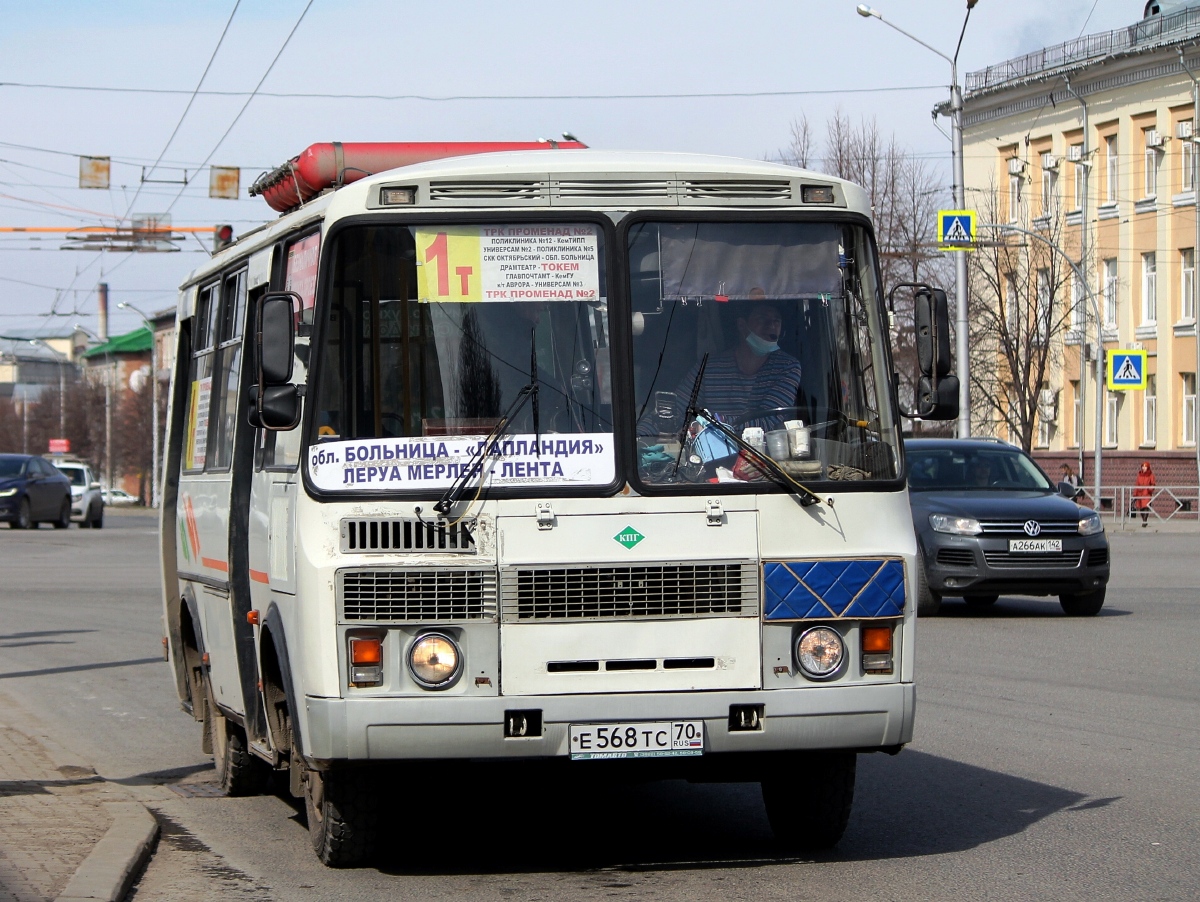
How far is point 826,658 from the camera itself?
6.70 meters

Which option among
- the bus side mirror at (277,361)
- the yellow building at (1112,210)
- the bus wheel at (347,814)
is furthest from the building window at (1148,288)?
the bus side mirror at (277,361)

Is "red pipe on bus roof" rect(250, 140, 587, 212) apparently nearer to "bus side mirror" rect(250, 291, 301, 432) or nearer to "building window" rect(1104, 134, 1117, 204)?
"bus side mirror" rect(250, 291, 301, 432)

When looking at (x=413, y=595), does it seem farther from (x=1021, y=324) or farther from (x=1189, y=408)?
(x=1021, y=324)

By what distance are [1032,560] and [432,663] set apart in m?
12.1

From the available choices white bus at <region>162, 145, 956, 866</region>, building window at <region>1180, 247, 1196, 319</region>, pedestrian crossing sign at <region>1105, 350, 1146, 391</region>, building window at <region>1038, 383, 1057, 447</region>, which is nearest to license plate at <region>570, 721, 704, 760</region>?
white bus at <region>162, 145, 956, 866</region>

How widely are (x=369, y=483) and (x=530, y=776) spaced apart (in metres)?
1.23

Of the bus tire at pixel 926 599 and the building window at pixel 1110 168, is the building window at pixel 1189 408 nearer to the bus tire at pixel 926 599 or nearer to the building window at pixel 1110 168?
the building window at pixel 1110 168

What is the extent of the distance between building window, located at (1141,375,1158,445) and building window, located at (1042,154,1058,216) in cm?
688

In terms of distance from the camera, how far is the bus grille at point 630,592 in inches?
258

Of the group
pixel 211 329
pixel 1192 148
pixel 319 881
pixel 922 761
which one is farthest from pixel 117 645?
pixel 1192 148

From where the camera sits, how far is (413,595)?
6.50m

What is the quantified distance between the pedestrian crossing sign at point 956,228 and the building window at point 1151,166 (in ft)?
73.4

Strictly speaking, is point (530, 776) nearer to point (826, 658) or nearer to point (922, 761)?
point (826, 658)

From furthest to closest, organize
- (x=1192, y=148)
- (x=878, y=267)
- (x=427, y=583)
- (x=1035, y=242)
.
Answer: (x=1035, y=242) → (x=1192, y=148) → (x=878, y=267) → (x=427, y=583)
